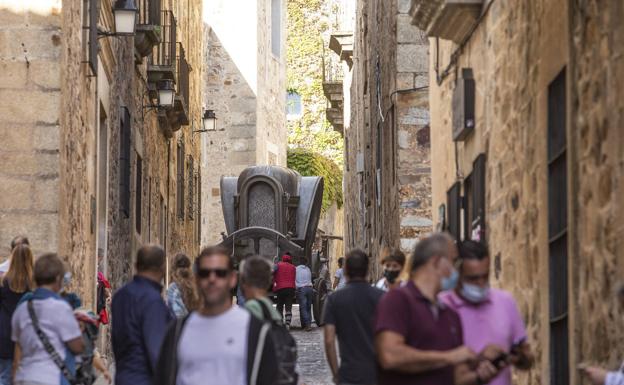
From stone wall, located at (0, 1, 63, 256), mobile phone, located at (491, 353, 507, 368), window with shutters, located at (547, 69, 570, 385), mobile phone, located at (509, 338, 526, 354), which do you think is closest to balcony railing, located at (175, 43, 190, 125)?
stone wall, located at (0, 1, 63, 256)

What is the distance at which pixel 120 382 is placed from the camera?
8.11 meters

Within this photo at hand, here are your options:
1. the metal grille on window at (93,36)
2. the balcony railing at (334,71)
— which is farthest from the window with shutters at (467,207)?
the balcony railing at (334,71)

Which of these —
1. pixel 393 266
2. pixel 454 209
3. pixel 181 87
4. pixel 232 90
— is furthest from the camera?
pixel 232 90

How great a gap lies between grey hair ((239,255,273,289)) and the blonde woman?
1.78m

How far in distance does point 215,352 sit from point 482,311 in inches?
56.4

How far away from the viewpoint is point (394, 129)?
19969 mm

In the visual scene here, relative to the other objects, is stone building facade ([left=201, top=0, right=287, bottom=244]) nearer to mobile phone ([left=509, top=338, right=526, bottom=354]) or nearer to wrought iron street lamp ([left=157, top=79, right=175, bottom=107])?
wrought iron street lamp ([left=157, top=79, right=175, bottom=107])

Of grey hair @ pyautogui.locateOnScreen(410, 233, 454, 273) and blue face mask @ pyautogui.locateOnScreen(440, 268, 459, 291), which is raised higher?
grey hair @ pyautogui.locateOnScreen(410, 233, 454, 273)

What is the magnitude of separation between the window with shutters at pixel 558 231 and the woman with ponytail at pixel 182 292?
2.32m

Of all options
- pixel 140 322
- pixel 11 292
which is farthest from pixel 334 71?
pixel 140 322

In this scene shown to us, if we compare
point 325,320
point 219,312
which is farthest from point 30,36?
point 219,312

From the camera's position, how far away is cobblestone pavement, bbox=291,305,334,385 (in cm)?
1680

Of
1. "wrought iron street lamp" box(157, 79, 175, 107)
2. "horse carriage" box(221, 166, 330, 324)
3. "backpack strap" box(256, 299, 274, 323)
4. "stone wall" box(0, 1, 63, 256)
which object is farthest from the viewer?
"horse carriage" box(221, 166, 330, 324)

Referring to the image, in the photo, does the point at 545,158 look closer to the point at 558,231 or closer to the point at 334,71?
the point at 558,231
